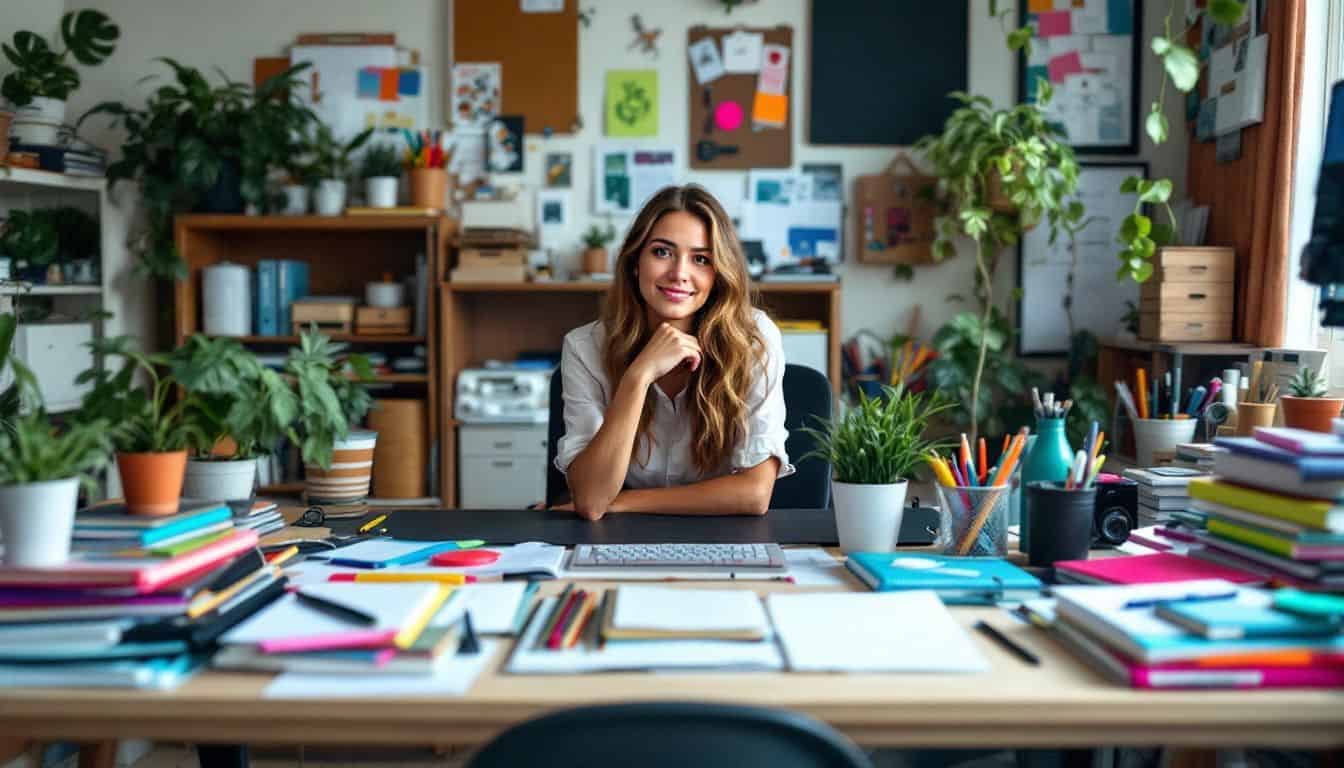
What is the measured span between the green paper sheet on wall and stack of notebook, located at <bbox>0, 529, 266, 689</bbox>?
295 centimetres

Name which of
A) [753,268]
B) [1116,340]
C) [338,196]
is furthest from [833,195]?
[338,196]

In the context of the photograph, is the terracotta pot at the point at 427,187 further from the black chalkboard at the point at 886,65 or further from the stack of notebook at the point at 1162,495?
Answer: the stack of notebook at the point at 1162,495

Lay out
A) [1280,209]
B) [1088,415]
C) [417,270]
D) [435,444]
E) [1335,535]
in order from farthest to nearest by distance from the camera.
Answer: [417,270]
[435,444]
[1088,415]
[1280,209]
[1335,535]

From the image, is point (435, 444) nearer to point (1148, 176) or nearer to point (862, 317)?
point (862, 317)

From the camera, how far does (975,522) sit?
1363 mm

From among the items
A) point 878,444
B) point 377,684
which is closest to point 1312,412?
point 878,444

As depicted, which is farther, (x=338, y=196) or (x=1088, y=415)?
(x=338, y=196)

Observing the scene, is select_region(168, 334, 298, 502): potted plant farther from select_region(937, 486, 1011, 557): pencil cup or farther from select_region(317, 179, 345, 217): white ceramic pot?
select_region(317, 179, 345, 217): white ceramic pot

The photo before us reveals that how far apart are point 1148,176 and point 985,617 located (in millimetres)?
3089

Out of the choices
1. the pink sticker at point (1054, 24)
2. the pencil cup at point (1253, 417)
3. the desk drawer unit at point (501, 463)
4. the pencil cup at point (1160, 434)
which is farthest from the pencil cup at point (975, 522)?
the pink sticker at point (1054, 24)

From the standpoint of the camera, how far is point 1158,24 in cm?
367

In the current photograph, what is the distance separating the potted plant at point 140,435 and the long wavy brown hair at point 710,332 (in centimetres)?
99

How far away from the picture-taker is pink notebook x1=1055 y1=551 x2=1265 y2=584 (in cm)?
117

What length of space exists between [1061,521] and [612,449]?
0.81 meters
